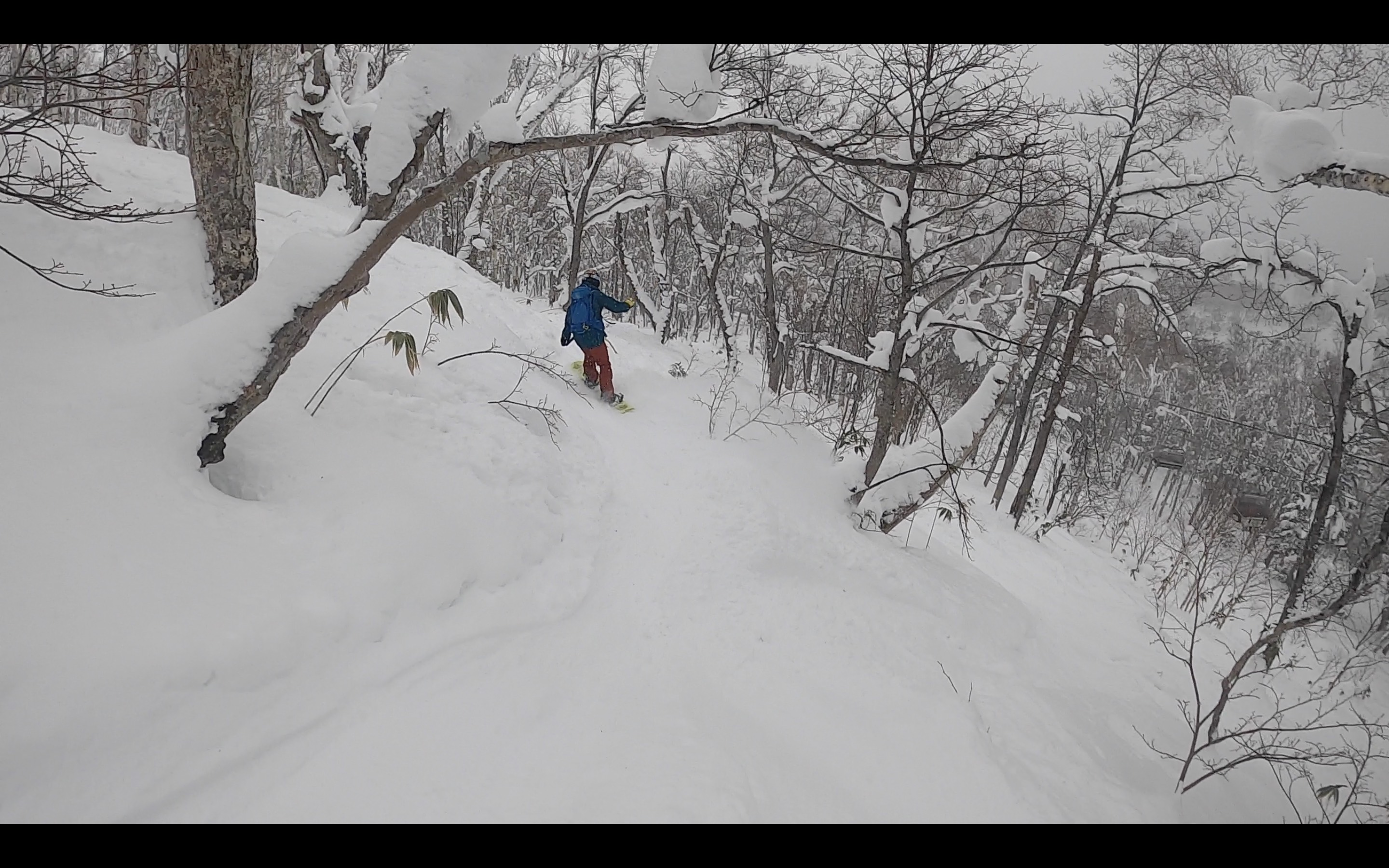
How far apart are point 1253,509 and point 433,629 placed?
33767 mm

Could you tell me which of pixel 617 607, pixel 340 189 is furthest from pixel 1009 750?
pixel 340 189

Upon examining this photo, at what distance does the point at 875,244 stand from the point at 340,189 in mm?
14968

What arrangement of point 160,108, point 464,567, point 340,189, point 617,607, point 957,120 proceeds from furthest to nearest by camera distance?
point 160,108 → point 340,189 → point 957,120 → point 617,607 → point 464,567

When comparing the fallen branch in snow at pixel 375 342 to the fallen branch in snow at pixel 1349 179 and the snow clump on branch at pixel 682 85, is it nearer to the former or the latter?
the snow clump on branch at pixel 682 85

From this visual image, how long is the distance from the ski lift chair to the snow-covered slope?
22.7 metres

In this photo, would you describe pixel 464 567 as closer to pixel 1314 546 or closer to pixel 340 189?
pixel 340 189

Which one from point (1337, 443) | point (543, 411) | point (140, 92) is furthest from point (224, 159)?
point (1337, 443)

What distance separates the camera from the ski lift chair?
21844 mm

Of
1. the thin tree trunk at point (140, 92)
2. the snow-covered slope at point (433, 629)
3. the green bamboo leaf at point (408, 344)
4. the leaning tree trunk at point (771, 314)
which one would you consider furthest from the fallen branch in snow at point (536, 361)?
the leaning tree trunk at point (771, 314)

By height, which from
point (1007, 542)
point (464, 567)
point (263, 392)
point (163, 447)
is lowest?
point (1007, 542)

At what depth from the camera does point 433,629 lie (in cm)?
334

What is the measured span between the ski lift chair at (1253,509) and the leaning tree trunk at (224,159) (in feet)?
92.0

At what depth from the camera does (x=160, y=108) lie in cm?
1639

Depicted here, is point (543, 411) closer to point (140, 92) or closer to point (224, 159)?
point (224, 159)
